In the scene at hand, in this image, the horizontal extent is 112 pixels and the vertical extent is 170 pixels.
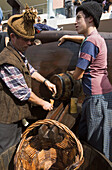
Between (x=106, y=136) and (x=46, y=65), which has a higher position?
(x=46, y=65)

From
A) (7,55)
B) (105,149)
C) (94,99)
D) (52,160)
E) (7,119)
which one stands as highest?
(7,55)

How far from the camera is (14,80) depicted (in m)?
1.35

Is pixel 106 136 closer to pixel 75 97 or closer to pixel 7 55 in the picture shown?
pixel 75 97

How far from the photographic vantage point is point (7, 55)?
4.49 ft

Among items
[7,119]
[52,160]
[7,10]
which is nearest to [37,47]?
[7,119]

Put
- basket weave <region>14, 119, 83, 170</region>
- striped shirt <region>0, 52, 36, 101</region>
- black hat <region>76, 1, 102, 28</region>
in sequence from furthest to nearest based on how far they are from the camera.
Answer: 1. basket weave <region>14, 119, 83, 170</region>
2. black hat <region>76, 1, 102, 28</region>
3. striped shirt <region>0, 52, 36, 101</region>

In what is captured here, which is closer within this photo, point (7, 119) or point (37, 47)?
point (7, 119)

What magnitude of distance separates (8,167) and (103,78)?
1435mm

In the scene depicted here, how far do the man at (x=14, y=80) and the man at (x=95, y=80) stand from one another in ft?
1.66

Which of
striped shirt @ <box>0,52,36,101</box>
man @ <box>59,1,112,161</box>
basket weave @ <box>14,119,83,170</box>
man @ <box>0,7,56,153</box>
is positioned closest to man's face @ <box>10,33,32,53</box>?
man @ <box>0,7,56,153</box>

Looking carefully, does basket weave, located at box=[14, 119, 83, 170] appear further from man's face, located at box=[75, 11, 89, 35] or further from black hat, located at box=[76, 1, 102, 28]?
black hat, located at box=[76, 1, 102, 28]

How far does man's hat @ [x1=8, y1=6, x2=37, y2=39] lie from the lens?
1355mm

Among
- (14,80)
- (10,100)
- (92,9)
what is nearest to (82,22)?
(92,9)

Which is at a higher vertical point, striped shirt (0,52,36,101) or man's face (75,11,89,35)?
man's face (75,11,89,35)
